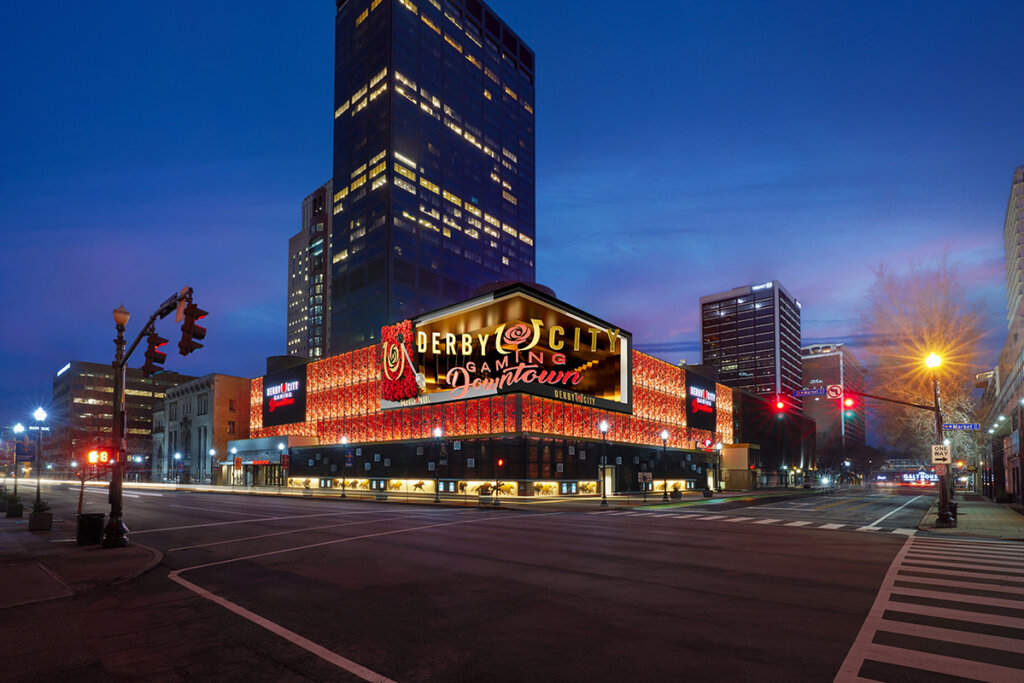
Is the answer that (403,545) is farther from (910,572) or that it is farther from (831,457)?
(831,457)

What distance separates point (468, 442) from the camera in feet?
184

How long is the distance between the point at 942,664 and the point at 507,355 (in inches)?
1854

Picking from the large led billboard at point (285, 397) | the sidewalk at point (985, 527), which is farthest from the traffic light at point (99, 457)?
the large led billboard at point (285, 397)

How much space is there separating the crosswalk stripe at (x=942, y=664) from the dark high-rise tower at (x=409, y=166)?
145809mm

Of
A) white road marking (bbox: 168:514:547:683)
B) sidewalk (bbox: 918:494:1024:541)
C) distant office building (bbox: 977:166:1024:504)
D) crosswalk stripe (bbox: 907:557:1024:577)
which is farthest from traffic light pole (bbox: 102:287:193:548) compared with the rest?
distant office building (bbox: 977:166:1024:504)

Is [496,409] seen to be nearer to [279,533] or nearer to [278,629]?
[279,533]

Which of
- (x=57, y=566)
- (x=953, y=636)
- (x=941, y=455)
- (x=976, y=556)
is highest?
(x=941, y=455)

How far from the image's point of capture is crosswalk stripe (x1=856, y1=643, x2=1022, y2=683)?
7.18 meters

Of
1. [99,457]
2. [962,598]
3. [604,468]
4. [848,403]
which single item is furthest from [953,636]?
[604,468]

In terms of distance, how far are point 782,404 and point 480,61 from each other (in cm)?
18662

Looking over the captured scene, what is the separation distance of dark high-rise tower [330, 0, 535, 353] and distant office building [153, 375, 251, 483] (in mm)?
48641

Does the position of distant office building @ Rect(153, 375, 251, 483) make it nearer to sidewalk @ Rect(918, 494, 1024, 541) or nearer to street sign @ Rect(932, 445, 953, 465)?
sidewalk @ Rect(918, 494, 1024, 541)

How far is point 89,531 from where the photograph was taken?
1981 centimetres

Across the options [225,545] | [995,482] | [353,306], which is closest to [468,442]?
[225,545]
